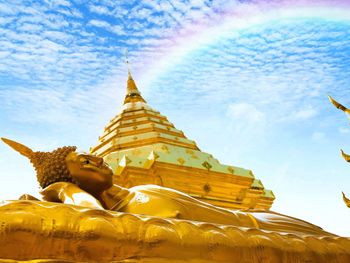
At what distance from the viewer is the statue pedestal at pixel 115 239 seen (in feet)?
5.82

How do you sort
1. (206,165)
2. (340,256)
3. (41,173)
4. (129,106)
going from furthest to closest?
1. (129,106)
2. (206,165)
3. (41,173)
4. (340,256)

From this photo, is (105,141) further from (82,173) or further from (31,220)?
(31,220)

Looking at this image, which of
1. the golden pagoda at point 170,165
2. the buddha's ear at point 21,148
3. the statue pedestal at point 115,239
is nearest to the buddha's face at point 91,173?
the buddha's ear at point 21,148

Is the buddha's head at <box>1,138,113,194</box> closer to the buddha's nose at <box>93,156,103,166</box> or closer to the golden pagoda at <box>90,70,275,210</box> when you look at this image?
the buddha's nose at <box>93,156,103,166</box>

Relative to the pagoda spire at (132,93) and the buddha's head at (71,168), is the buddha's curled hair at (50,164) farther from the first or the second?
the pagoda spire at (132,93)

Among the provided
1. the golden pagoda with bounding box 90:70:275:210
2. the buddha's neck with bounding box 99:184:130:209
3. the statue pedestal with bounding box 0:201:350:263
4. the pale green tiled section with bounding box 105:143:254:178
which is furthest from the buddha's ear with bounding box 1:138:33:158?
the pale green tiled section with bounding box 105:143:254:178

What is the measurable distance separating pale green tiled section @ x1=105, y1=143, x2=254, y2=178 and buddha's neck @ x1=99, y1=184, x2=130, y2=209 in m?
5.02

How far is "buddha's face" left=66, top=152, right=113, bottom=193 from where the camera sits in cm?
281

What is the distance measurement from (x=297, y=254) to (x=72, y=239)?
3.11 ft

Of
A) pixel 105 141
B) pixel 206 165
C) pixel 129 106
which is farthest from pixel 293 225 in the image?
pixel 129 106

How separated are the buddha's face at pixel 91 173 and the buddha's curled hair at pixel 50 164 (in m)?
0.09

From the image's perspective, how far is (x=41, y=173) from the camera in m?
3.06

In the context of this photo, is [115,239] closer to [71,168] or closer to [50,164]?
[71,168]

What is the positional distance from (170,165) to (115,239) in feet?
20.5
